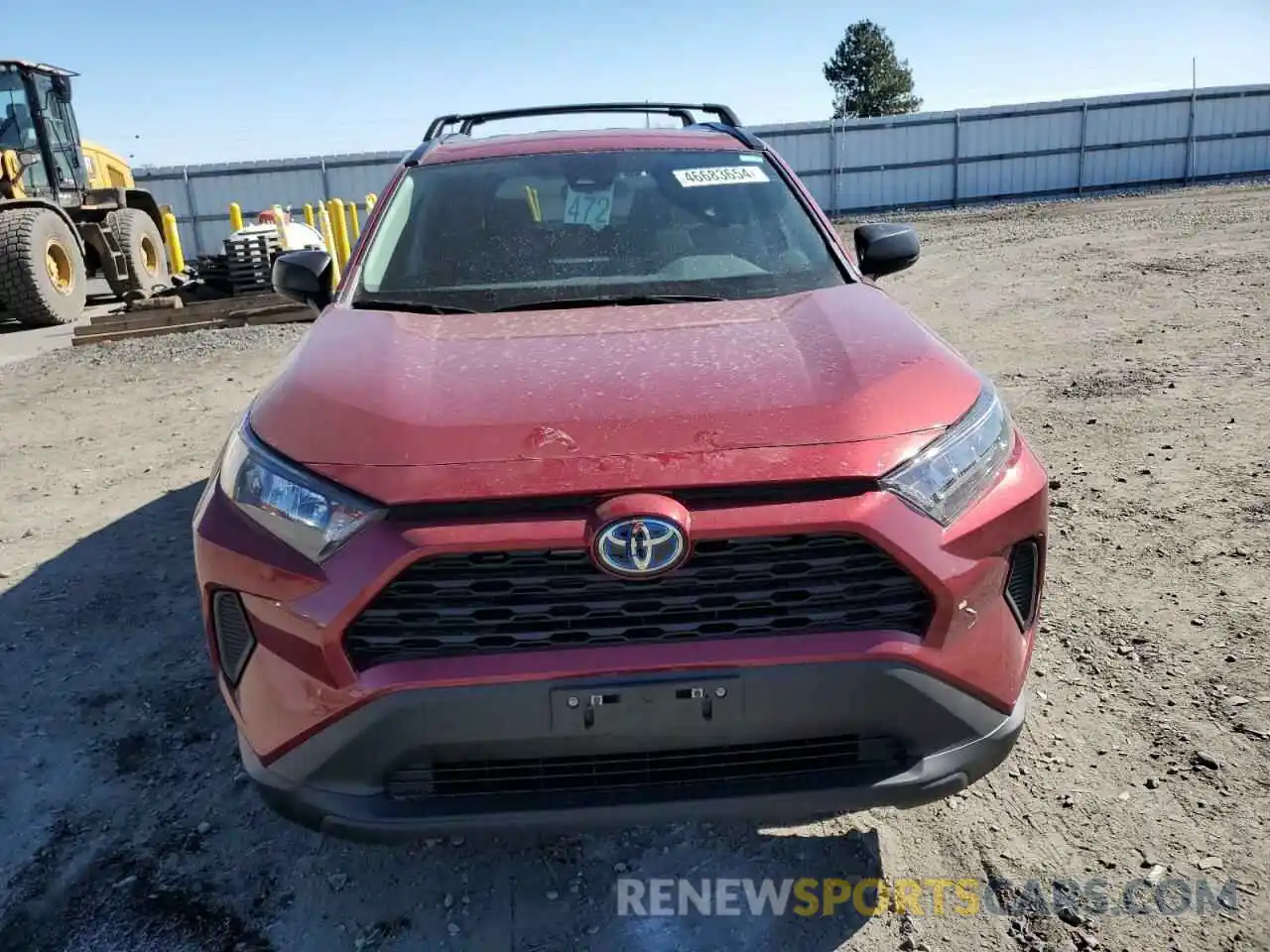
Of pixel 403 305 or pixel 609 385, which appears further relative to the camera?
pixel 403 305

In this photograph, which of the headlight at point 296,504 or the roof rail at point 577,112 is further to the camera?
the roof rail at point 577,112

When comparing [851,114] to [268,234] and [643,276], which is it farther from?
[643,276]

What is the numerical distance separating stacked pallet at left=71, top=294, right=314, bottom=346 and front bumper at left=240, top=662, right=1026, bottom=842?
9237mm

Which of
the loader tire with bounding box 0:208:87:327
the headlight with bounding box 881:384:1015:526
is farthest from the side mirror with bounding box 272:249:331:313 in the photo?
the loader tire with bounding box 0:208:87:327

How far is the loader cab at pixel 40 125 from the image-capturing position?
1222 cm

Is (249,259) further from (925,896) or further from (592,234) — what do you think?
(925,896)

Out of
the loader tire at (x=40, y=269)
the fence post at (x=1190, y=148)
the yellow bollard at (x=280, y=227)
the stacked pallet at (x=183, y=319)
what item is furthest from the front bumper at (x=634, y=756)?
the fence post at (x=1190, y=148)

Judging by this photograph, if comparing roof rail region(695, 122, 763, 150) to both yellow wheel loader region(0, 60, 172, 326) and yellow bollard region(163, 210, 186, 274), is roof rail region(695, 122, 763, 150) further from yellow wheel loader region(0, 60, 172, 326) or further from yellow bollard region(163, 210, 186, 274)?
yellow bollard region(163, 210, 186, 274)

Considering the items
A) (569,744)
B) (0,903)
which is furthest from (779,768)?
(0,903)

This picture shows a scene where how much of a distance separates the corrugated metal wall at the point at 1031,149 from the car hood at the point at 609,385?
81.4 ft

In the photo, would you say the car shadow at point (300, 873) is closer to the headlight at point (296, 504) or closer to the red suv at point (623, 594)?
the red suv at point (623, 594)

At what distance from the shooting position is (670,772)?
1875 millimetres

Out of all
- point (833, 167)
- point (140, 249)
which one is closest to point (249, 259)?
point (140, 249)

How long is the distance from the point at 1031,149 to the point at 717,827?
27801 millimetres
